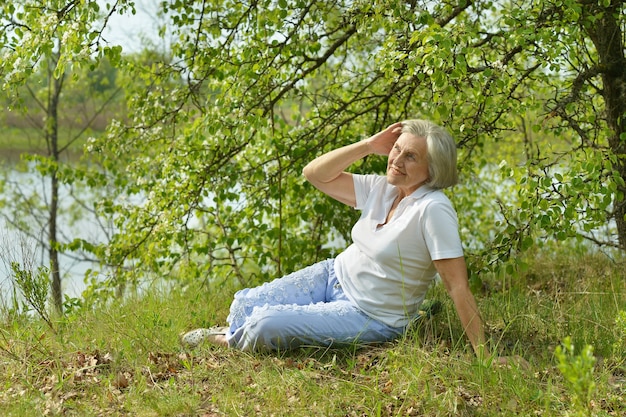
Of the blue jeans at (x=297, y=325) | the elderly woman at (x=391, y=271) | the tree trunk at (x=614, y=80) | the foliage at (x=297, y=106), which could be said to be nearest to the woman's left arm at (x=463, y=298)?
the elderly woman at (x=391, y=271)

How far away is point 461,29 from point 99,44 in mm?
2161

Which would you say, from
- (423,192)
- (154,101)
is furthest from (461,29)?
(154,101)

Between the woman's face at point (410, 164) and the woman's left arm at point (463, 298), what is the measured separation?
17.6 inches

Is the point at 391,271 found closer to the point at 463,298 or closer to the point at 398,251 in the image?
the point at 398,251

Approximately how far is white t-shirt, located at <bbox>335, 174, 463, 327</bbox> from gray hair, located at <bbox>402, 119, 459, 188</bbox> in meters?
0.07

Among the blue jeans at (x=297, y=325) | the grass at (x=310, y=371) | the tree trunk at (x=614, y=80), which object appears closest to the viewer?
the grass at (x=310, y=371)

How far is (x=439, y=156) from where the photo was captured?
3531 millimetres

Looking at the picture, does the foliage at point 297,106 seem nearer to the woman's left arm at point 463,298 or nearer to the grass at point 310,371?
the grass at point 310,371

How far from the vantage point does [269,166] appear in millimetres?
5852

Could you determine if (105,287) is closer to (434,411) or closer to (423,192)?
(423,192)

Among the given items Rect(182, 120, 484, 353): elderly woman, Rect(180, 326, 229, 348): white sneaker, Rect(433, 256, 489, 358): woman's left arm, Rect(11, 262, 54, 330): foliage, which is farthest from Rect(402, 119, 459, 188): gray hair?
Rect(11, 262, 54, 330): foliage

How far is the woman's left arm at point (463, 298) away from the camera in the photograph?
3307 mm

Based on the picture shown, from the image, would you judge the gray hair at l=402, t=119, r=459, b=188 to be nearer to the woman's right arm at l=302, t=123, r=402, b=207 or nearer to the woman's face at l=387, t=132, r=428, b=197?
the woman's face at l=387, t=132, r=428, b=197

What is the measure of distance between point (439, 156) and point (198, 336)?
59.4 inches
